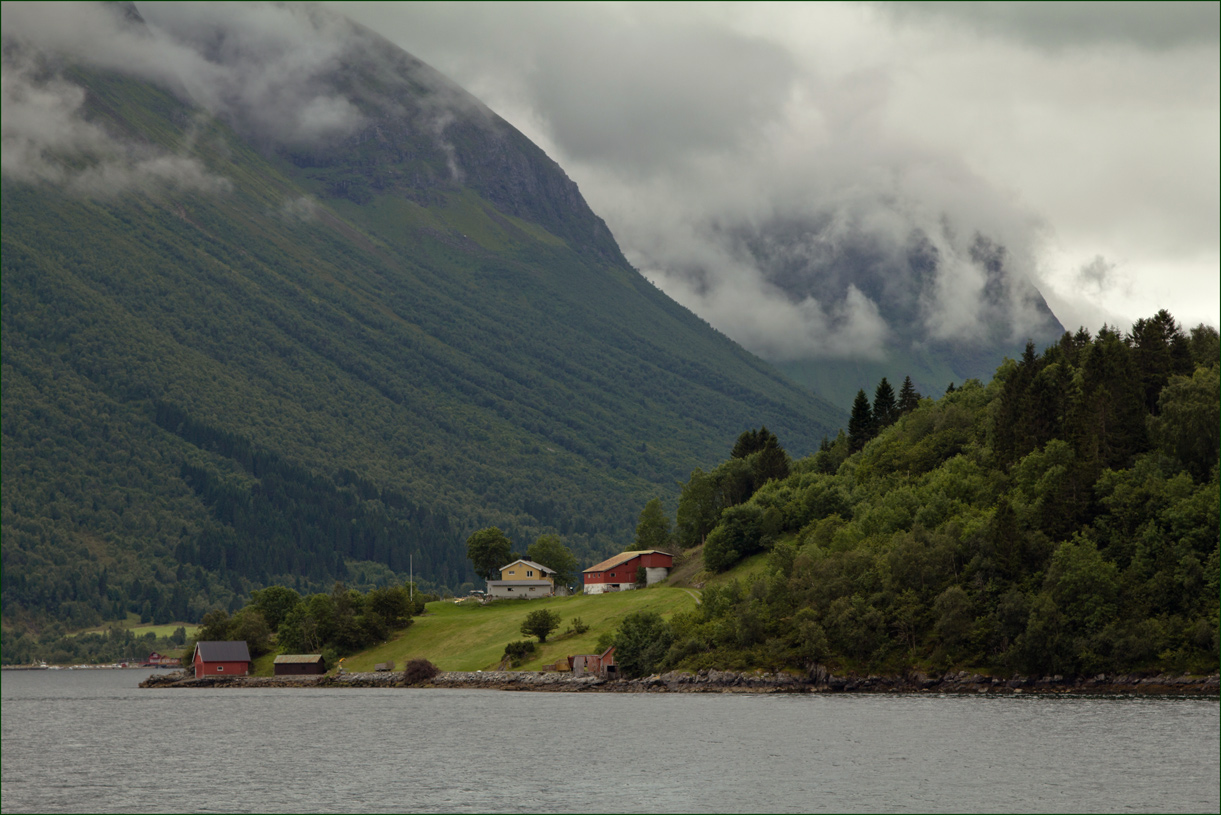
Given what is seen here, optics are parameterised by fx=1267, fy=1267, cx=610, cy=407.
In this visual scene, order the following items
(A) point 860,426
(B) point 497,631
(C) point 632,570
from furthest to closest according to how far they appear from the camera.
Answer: (A) point 860,426 < (C) point 632,570 < (B) point 497,631

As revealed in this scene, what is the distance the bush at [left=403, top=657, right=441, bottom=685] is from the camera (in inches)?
5133

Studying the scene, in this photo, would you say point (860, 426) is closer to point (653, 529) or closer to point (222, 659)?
point (653, 529)

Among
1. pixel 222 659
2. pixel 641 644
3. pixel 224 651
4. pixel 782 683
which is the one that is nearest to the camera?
pixel 782 683

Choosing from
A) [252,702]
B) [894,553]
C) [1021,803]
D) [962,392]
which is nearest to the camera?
[1021,803]

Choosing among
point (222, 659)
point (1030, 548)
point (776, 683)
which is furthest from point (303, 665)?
point (1030, 548)

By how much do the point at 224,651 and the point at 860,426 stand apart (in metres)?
83.0

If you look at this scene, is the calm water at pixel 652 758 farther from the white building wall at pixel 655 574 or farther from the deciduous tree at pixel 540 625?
the white building wall at pixel 655 574

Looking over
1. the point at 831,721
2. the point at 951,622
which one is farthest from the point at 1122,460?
the point at 831,721

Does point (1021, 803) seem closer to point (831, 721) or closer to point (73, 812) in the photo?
point (831, 721)

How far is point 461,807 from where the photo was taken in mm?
52688

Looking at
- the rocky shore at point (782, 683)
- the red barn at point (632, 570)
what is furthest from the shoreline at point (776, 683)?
the red barn at point (632, 570)

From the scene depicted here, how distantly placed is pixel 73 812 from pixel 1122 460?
83.7 metres

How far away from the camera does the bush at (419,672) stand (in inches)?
5133

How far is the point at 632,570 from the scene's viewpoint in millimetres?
157750
